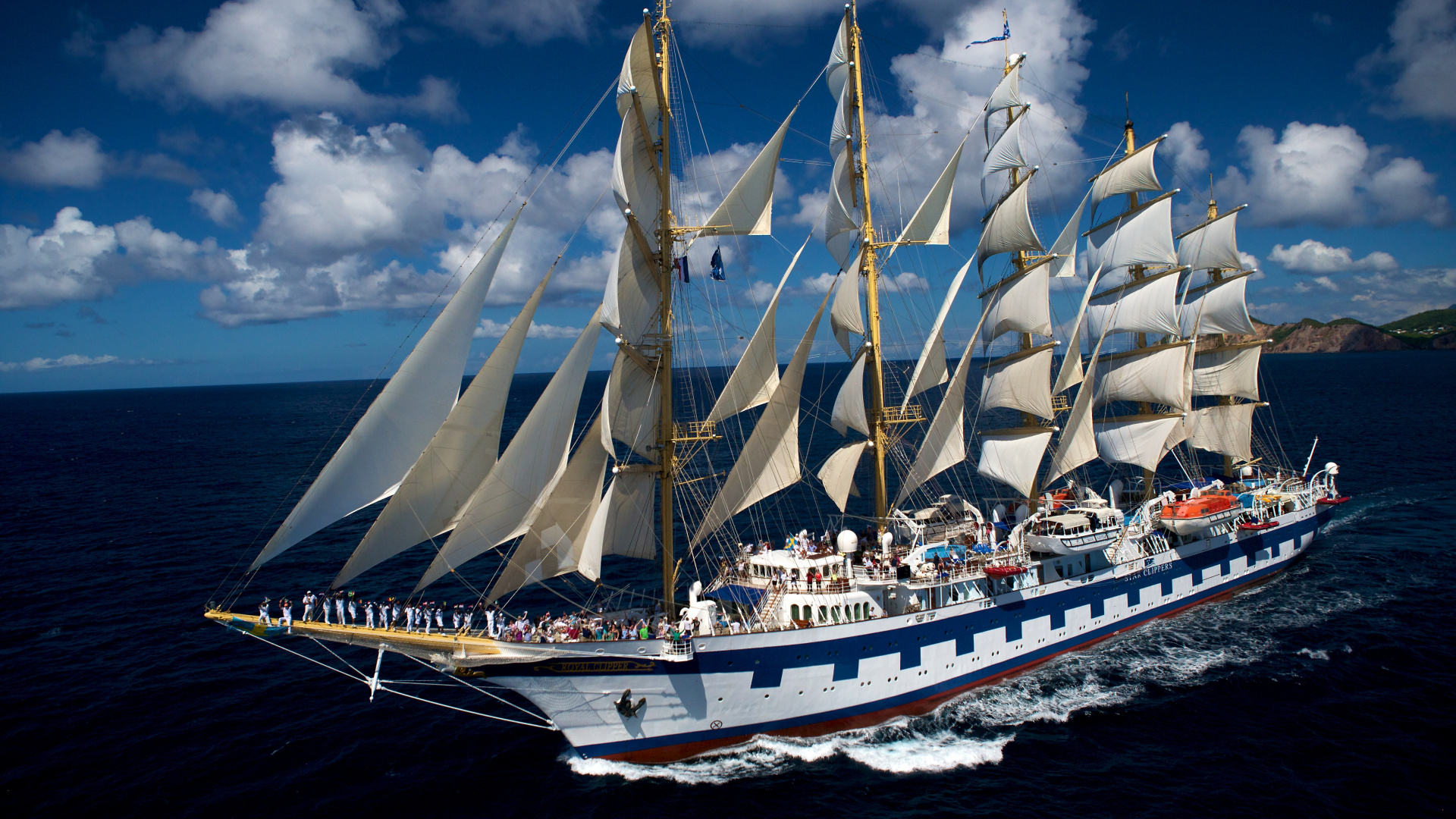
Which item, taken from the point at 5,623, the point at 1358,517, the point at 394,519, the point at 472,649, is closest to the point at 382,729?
the point at 472,649

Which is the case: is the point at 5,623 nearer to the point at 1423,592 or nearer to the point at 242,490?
the point at 242,490

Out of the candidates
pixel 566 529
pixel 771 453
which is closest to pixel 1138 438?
pixel 771 453

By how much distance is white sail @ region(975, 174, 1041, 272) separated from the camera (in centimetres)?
3138

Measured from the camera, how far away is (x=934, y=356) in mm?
29953

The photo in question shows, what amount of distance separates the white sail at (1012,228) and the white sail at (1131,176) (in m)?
7.70

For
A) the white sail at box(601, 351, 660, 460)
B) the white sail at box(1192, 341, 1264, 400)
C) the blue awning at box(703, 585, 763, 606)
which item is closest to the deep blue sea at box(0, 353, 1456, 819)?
the blue awning at box(703, 585, 763, 606)

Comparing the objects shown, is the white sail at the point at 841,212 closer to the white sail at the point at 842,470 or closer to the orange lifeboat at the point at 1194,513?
the white sail at the point at 842,470

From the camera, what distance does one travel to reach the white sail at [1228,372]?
37.9m

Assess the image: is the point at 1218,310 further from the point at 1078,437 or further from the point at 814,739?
the point at 814,739

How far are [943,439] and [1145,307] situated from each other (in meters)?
14.3

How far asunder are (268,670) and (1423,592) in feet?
163

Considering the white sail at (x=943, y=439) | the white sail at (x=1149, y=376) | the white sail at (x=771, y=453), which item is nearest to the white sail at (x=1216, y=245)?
Result: the white sail at (x=1149, y=376)

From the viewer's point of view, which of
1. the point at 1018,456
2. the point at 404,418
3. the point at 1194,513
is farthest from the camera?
the point at 1018,456

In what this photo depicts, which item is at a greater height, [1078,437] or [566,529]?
[1078,437]
